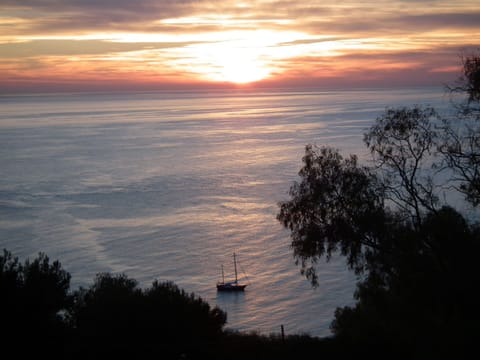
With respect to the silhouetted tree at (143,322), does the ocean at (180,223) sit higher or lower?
higher

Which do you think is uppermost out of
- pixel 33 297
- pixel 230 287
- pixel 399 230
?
pixel 230 287

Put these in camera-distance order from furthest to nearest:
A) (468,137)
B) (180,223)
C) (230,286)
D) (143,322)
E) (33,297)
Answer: (180,223) → (230,286) → (33,297) → (143,322) → (468,137)

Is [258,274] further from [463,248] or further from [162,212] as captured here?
[463,248]

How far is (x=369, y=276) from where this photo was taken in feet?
44.2

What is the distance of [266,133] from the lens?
130 m

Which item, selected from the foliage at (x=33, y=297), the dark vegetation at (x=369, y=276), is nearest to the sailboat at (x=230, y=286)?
the foliage at (x=33, y=297)

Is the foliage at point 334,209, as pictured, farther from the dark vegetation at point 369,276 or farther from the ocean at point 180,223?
the ocean at point 180,223

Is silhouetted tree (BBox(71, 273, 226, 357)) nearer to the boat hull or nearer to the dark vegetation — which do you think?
the dark vegetation

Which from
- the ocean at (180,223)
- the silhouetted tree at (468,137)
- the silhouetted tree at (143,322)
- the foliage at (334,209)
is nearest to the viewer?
the silhouetted tree at (468,137)

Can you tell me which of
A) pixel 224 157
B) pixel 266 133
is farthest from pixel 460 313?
pixel 266 133

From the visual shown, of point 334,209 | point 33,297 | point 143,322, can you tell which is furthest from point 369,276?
point 33,297

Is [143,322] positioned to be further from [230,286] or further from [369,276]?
[230,286]

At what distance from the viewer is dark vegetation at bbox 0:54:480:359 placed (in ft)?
39.6

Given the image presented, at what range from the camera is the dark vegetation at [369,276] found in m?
12.1
